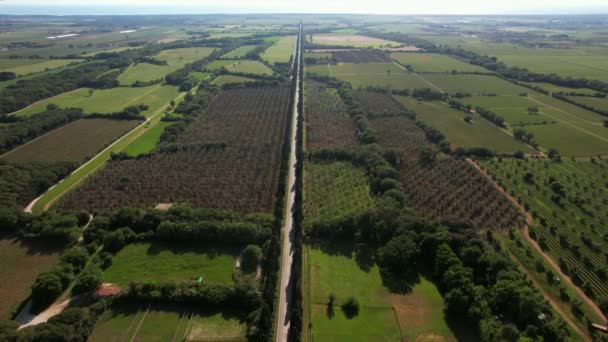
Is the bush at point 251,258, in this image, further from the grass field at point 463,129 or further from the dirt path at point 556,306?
the grass field at point 463,129

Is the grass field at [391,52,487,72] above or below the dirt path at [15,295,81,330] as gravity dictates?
above

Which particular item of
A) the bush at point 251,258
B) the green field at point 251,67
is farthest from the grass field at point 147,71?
the bush at point 251,258

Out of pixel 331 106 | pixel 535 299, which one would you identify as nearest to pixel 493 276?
pixel 535 299

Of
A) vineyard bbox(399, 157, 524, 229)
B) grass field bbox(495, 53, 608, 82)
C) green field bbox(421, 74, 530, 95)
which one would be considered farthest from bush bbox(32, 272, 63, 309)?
grass field bbox(495, 53, 608, 82)

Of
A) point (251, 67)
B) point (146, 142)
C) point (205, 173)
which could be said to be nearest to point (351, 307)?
point (205, 173)

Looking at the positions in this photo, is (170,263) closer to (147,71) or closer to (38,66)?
(147,71)

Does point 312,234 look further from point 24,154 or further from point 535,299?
point 24,154

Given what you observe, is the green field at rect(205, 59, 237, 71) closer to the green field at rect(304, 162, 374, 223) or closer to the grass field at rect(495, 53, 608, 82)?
the green field at rect(304, 162, 374, 223)
